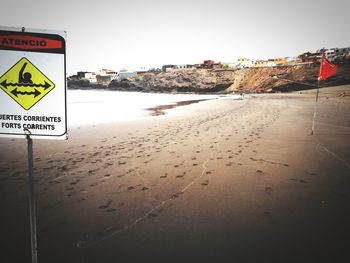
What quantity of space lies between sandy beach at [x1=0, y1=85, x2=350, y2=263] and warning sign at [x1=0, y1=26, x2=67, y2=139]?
2.05m

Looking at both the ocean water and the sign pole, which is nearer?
the sign pole

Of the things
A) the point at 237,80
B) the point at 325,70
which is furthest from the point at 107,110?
the point at 237,80

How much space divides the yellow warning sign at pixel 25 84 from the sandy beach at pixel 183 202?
7.49ft

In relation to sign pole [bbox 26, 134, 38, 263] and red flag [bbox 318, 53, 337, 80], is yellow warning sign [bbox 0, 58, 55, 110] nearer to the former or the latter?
sign pole [bbox 26, 134, 38, 263]

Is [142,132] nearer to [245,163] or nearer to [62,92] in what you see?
[245,163]

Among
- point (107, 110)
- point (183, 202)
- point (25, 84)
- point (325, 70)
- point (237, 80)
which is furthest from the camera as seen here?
point (237, 80)

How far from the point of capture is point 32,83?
2.21m

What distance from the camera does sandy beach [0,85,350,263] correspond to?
337cm

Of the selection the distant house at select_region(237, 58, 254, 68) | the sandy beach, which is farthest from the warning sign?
the distant house at select_region(237, 58, 254, 68)

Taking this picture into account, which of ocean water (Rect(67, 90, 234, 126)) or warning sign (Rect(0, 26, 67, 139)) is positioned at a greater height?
warning sign (Rect(0, 26, 67, 139))

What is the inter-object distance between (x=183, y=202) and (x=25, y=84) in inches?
142

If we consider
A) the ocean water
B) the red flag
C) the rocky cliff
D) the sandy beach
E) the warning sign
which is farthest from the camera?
the rocky cliff

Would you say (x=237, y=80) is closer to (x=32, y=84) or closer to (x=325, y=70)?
(x=325, y=70)

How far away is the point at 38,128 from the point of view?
2.25 metres
